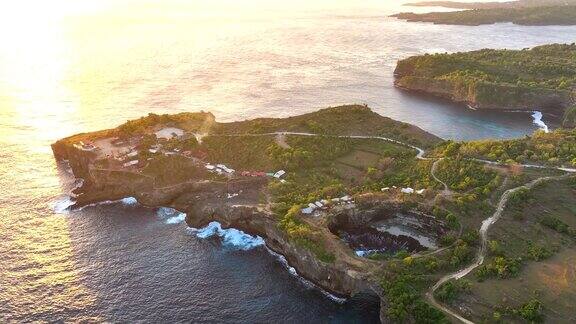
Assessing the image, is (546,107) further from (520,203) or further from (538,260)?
(538,260)

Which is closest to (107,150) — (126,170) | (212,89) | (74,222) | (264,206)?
(126,170)

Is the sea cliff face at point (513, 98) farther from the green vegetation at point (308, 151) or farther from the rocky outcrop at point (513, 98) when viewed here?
the green vegetation at point (308, 151)

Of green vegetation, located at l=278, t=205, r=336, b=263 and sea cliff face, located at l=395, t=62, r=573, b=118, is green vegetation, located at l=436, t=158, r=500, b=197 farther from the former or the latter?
sea cliff face, located at l=395, t=62, r=573, b=118

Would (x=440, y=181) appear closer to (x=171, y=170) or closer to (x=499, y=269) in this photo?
(x=499, y=269)

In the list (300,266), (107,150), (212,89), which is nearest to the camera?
(300,266)

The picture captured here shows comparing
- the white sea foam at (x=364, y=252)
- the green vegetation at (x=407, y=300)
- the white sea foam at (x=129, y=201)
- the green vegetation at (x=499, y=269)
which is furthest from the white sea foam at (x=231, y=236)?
the green vegetation at (x=499, y=269)

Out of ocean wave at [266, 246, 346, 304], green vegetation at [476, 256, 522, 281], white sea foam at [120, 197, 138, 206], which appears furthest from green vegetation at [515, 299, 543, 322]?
white sea foam at [120, 197, 138, 206]

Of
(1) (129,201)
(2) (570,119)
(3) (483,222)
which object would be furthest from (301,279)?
(2) (570,119)
